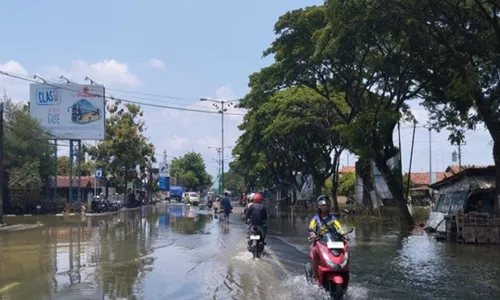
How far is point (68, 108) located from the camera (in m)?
45.8

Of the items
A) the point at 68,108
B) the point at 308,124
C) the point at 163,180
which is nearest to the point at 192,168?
the point at 163,180

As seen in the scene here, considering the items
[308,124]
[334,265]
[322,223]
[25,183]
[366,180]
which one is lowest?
[334,265]

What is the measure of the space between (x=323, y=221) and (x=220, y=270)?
3.80 m

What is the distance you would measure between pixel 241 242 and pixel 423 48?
31.8 feet

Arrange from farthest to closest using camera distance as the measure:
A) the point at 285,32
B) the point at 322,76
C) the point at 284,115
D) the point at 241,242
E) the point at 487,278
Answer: the point at 284,115 < the point at 322,76 < the point at 285,32 < the point at 241,242 < the point at 487,278

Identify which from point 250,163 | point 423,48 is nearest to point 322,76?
point 423,48

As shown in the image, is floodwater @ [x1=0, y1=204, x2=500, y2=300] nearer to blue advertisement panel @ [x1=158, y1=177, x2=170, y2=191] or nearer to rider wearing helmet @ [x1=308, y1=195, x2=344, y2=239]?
rider wearing helmet @ [x1=308, y1=195, x2=344, y2=239]

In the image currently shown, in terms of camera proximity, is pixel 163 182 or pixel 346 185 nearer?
pixel 346 185

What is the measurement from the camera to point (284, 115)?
127 feet

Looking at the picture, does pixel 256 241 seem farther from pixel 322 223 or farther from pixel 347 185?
pixel 347 185

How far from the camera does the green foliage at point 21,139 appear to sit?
43625 millimetres

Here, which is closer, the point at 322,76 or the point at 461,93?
the point at 461,93

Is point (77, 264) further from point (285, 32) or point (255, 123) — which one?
point (255, 123)

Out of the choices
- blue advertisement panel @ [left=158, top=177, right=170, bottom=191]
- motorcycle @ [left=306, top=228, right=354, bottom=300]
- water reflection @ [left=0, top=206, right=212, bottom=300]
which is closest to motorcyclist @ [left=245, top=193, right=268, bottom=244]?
water reflection @ [left=0, top=206, right=212, bottom=300]
